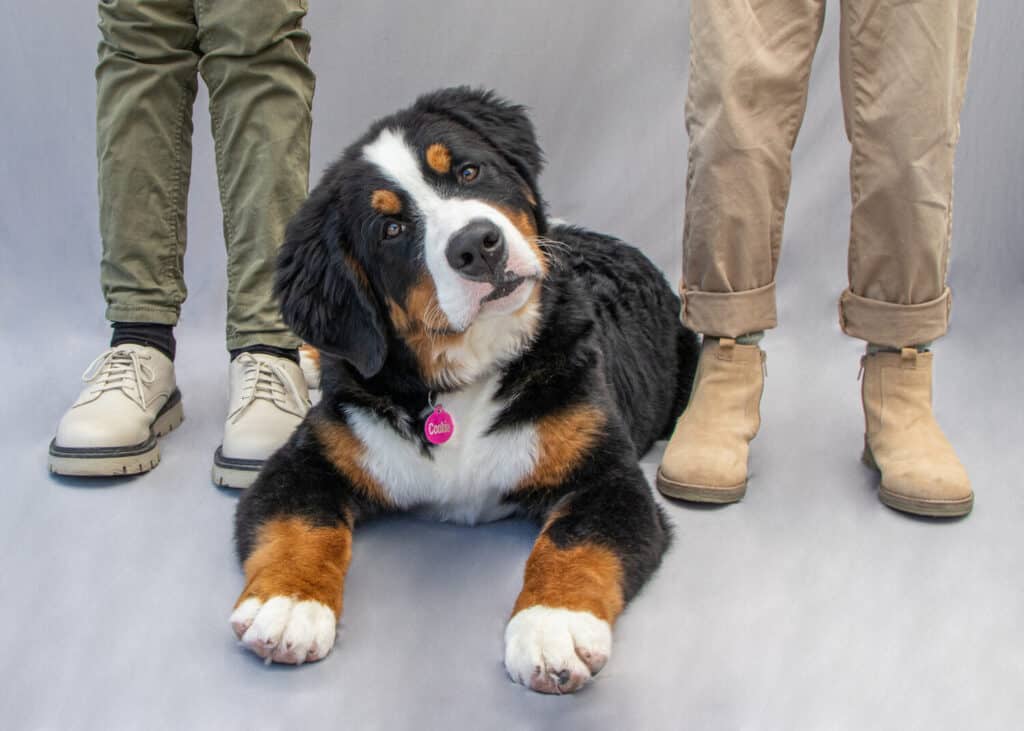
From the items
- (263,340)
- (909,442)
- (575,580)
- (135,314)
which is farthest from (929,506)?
(135,314)

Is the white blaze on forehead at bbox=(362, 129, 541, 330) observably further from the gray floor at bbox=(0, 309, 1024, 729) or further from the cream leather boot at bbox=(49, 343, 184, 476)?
the cream leather boot at bbox=(49, 343, 184, 476)

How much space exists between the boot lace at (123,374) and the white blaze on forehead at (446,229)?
3.60ft

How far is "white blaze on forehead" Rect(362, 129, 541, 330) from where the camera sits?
1.88 m

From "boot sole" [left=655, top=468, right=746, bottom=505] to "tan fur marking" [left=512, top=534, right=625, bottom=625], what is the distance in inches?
20.9

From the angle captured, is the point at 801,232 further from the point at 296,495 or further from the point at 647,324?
the point at 296,495

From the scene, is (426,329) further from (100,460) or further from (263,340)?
(100,460)

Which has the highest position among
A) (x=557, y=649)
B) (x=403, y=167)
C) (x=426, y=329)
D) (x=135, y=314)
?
(x=403, y=167)

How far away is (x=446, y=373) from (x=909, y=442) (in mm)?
1100

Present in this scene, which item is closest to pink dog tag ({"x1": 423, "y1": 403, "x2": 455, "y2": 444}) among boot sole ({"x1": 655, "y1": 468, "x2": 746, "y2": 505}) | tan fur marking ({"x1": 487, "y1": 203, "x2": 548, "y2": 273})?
tan fur marking ({"x1": 487, "y1": 203, "x2": 548, "y2": 273})

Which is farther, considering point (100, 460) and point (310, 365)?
point (310, 365)

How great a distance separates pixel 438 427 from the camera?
2.06 metres

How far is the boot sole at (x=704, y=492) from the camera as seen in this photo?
234 centimetres

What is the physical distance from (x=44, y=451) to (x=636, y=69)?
2245mm

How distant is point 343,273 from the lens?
202 cm
